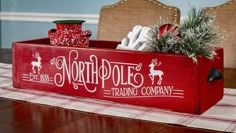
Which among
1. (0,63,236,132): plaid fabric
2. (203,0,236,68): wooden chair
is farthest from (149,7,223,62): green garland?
(203,0,236,68): wooden chair

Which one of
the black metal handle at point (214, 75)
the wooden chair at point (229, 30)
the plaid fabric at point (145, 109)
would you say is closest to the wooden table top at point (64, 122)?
the plaid fabric at point (145, 109)

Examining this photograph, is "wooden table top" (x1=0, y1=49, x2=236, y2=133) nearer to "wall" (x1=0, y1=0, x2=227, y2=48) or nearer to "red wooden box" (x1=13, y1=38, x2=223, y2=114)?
"red wooden box" (x1=13, y1=38, x2=223, y2=114)

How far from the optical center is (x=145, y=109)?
94 cm

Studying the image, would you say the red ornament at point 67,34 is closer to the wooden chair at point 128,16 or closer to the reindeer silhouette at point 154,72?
the reindeer silhouette at point 154,72

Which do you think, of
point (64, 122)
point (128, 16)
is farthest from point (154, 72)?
point (128, 16)

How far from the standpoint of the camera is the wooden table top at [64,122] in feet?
2.60

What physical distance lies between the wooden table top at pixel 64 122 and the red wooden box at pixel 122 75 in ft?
0.34

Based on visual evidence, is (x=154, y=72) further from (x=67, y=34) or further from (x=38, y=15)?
(x=38, y=15)

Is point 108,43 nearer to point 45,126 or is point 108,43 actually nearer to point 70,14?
point 45,126

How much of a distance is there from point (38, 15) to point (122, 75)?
1951 millimetres

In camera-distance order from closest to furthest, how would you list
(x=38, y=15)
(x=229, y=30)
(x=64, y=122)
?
(x=64, y=122) → (x=229, y=30) → (x=38, y=15)

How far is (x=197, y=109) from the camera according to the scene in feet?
2.94

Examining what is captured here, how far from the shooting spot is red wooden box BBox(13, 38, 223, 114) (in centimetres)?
90

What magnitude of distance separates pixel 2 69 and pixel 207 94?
2.89ft
